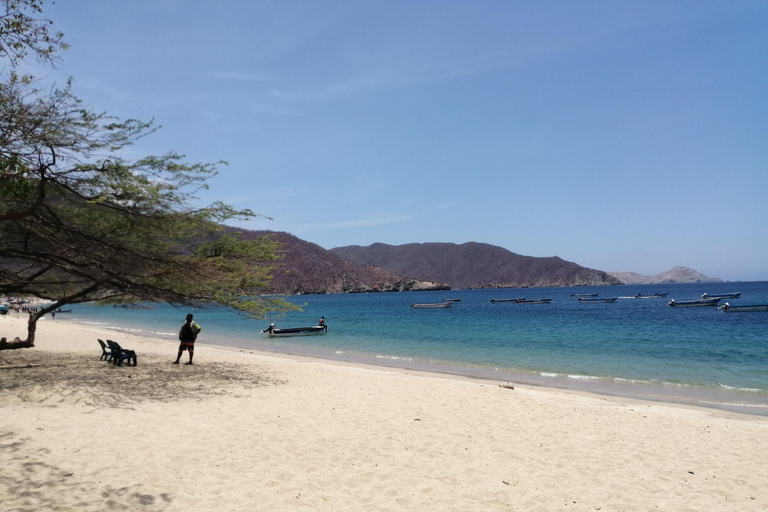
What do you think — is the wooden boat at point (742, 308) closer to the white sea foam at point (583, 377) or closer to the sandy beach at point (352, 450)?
the white sea foam at point (583, 377)

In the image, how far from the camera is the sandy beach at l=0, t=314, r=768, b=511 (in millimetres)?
4348

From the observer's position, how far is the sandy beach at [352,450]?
14.3 ft

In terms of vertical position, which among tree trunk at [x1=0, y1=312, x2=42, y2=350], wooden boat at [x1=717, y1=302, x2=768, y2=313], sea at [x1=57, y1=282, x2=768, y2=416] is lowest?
sea at [x1=57, y1=282, x2=768, y2=416]

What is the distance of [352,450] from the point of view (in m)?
5.77

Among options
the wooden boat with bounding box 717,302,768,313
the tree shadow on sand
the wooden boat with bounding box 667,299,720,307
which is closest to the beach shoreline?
the tree shadow on sand

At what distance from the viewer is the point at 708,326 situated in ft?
107

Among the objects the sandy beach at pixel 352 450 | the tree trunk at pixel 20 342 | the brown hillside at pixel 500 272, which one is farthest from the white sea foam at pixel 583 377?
the brown hillside at pixel 500 272

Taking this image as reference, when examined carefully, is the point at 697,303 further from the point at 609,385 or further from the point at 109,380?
the point at 109,380

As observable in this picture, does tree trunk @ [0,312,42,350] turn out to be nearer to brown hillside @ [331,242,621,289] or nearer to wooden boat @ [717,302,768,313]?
wooden boat @ [717,302,768,313]

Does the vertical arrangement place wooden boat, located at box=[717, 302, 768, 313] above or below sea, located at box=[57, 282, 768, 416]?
above

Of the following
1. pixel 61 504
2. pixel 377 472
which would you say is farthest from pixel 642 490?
pixel 61 504

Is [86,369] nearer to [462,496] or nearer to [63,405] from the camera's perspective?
[63,405]

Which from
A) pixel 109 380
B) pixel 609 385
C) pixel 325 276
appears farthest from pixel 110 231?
pixel 325 276

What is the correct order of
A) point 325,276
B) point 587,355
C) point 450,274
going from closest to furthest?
point 587,355, point 325,276, point 450,274
